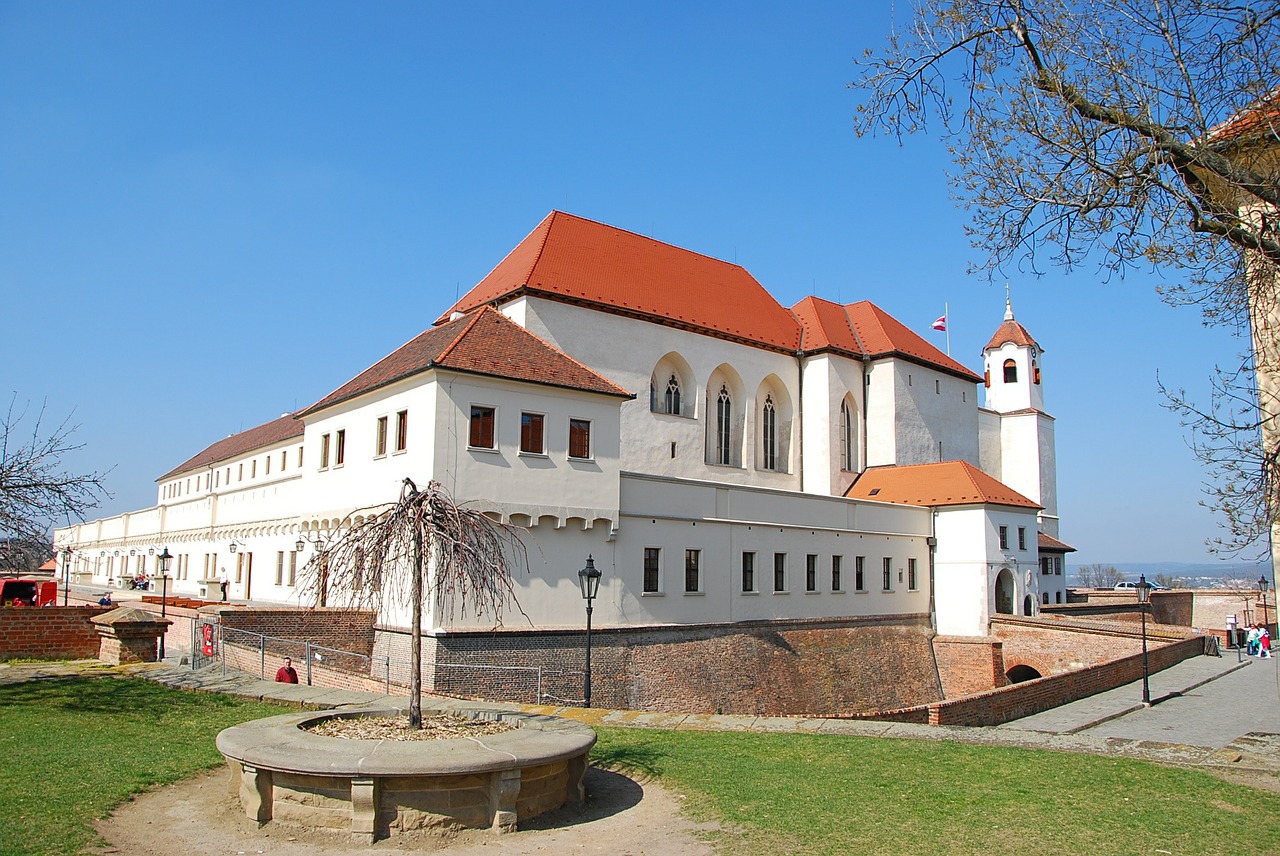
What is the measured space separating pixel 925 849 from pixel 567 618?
55.0 feet

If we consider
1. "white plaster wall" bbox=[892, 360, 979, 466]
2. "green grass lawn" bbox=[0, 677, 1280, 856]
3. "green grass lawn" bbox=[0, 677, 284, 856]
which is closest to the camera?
"green grass lawn" bbox=[0, 677, 1280, 856]

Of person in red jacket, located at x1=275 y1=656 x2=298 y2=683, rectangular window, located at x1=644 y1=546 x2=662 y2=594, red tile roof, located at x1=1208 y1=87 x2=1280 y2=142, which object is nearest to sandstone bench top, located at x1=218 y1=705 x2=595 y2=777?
person in red jacket, located at x1=275 y1=656 x2=298 y2=683

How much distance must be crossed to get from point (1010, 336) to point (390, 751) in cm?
5532

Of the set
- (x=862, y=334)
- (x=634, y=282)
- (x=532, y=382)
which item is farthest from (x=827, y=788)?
(x=862, y=334)

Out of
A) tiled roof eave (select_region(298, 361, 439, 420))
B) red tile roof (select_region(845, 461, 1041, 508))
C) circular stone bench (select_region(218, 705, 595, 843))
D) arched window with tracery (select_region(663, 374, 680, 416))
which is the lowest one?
circular stone bench (select_region(218, 705, 595, 843))

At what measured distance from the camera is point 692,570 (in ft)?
91.5

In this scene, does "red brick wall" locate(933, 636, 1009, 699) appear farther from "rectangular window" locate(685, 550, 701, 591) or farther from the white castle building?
"rectangular window" locate(685, 550, 701, 591)

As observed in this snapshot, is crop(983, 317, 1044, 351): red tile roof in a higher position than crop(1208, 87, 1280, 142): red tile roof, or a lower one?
higher

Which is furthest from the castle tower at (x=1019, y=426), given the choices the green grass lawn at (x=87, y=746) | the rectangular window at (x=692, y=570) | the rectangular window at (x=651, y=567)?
the green grass lawn at (x=87, y=746)

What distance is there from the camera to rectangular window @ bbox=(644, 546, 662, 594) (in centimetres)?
2634

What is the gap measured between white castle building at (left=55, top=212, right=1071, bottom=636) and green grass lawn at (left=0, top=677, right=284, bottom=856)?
25.9 feet

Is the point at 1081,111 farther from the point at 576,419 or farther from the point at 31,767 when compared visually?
the point at 576,419

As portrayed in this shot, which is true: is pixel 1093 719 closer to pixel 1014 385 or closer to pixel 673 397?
pixel 673 397

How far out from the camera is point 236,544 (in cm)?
4047
